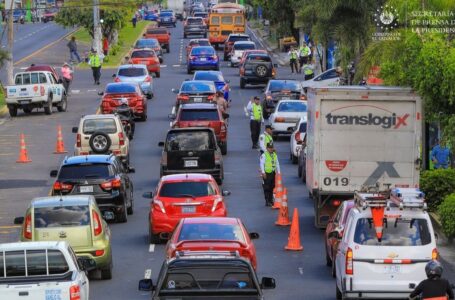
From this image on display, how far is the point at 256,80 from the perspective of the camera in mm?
66562

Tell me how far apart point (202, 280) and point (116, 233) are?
1398cm

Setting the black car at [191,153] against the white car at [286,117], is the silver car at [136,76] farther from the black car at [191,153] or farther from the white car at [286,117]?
the black car at [191,153]

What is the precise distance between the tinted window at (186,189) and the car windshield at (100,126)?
11.6m

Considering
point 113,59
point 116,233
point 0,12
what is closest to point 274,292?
point 116,233

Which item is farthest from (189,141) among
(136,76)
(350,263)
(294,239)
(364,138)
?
(136,76)

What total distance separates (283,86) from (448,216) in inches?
1050

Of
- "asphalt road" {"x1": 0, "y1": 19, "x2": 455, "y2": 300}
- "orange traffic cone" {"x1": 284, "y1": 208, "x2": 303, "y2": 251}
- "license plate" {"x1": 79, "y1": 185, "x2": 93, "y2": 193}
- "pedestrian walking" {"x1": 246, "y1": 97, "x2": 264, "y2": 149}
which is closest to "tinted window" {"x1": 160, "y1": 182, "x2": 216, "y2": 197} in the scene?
"asphalt road" {"x1": 0, "y1": 19, "x2": 455, "y2": 300}

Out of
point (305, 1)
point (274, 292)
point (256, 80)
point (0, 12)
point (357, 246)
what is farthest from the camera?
point (0, 12)

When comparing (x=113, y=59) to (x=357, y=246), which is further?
(x=113, y=59)

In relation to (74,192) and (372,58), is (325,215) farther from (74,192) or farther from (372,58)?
(372,58)

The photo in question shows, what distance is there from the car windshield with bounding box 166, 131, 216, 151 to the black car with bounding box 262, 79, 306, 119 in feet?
51.5

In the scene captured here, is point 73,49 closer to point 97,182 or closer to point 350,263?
point 97,182

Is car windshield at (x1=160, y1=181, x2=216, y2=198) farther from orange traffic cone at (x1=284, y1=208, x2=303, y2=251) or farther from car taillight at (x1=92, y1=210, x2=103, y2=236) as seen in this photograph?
car taillight at (x1=92, y1=210, x2=103, y2=236)

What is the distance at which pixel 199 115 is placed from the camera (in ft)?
142
